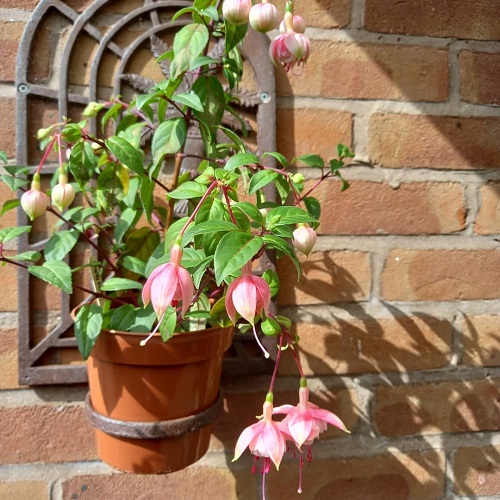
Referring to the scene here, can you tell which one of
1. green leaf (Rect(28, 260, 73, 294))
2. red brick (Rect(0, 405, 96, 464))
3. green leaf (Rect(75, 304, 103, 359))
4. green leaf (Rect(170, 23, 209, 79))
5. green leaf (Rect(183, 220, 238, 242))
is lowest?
red brick (Rect(0, 405, 96, 464))

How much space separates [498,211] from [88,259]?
646 mm

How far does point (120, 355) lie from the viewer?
0.56m

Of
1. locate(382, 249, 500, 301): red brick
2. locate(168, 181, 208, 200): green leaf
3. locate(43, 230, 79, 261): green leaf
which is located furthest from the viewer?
locate(382, 249, 500, 301): red brick

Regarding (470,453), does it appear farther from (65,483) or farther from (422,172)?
(65,483)

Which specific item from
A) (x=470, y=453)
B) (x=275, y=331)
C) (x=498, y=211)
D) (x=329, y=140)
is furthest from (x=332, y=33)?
(x=470, y=453)

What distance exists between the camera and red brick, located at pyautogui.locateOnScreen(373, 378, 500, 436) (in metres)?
0.81

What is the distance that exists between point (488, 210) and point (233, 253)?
0.59m

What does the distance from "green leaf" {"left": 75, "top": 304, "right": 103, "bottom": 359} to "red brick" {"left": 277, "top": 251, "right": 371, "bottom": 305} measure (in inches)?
11.8

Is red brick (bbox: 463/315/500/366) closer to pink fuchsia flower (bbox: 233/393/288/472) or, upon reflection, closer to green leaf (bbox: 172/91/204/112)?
pink fuchsia flower (bbox: 233/393/288/472)

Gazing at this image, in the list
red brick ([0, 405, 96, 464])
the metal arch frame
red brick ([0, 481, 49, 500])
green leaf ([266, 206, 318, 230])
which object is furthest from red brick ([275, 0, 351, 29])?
red brick ([0, 481, 49, 500])

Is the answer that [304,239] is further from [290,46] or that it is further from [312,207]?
[290,46]

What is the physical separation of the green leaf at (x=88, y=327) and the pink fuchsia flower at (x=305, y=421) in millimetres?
209

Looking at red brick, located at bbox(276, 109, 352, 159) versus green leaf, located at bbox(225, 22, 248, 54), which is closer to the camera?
green leaf, located at bbox(225, 22, 248, 54)

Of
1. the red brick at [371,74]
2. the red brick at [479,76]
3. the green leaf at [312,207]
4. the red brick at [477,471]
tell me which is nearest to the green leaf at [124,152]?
the green leaf at [312,207]
